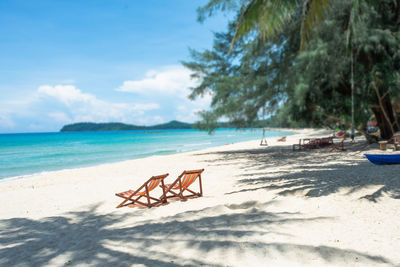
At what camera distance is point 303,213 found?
4.21m

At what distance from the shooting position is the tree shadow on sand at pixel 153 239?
291cm

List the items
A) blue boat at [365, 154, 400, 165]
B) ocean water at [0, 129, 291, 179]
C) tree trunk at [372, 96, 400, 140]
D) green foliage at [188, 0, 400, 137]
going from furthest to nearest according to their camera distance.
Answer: ocean water at [0, 129, 291, 179] → tree trunk at [372, 96, 400, 140] → green foliage at [188, 0, 400, 137] → blue boat at [365, 154, 400, 165]

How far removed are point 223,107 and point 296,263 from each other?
42.3 feet

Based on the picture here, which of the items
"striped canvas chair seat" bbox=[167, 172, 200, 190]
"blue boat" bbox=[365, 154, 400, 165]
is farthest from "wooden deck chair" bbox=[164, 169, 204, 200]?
"blue boat" bbox=[365, 154, 400, 165]

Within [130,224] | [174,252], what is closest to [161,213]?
[130,224]

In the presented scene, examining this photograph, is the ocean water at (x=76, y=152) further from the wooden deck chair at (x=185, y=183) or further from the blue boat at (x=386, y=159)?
the wooden deck chair at (x=185, y=183)

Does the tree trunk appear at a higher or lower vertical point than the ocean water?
higher

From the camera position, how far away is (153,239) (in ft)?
11.7

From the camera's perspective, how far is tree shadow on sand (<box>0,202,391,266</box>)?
114 inches

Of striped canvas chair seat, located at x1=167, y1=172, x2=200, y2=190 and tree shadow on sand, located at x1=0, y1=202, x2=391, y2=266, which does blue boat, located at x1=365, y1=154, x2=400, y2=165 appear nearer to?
tree shadow on sand, located at x1=0, y1=202, x2=391, y2=266

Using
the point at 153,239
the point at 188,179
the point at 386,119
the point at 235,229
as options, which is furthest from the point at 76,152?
the point at 235,229

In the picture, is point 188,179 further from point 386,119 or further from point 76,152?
point 76,152

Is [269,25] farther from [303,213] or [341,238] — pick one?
[341,238]

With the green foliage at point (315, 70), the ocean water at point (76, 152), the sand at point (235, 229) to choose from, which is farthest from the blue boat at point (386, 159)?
the ocean water at point (76, 152)
